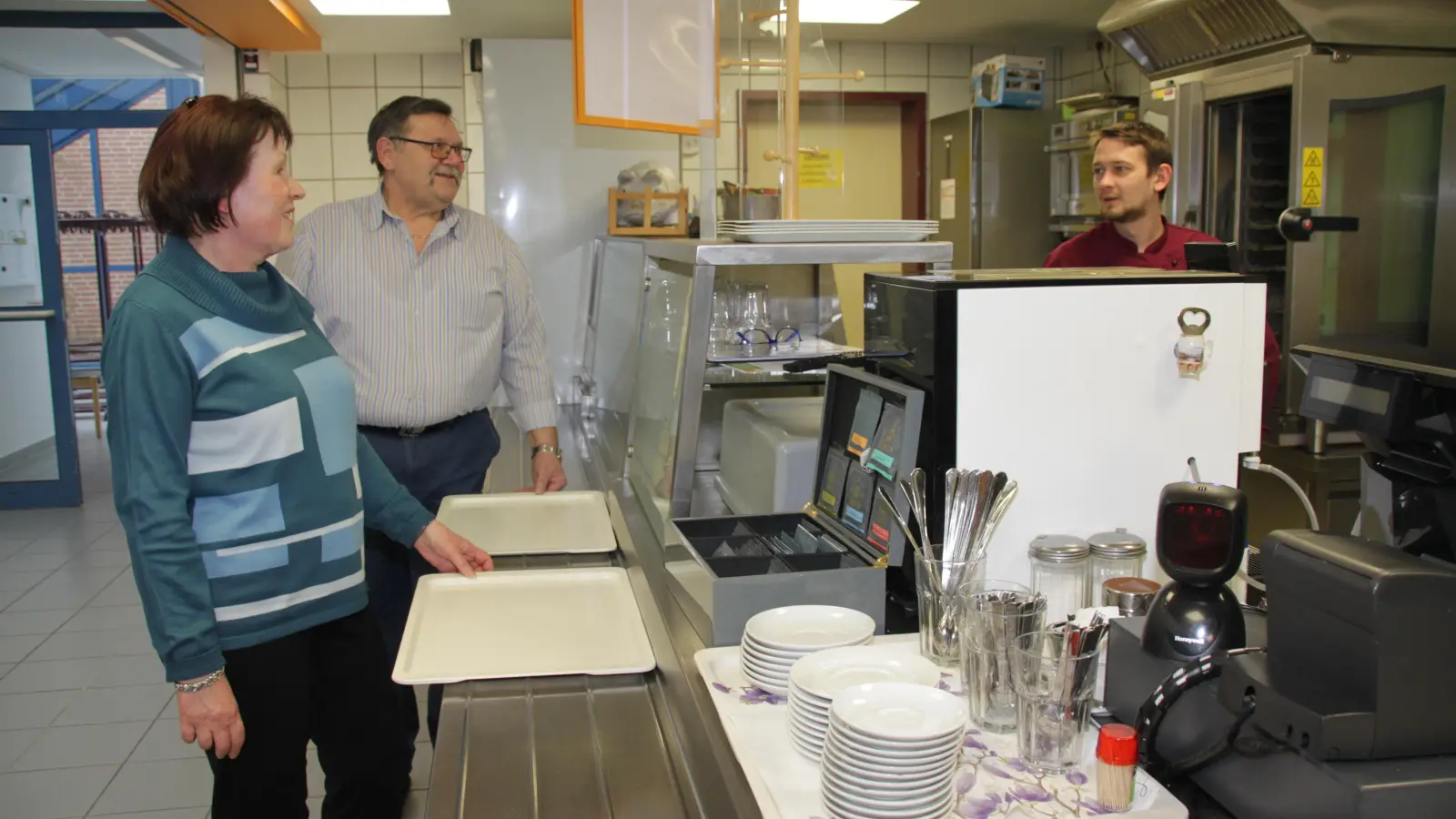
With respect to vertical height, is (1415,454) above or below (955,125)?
below

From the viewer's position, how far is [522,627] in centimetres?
171

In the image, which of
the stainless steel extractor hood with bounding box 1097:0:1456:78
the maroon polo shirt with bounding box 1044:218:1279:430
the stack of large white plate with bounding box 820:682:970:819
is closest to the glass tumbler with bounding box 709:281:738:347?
the maroon polo shirt with bounding box 1044:218:1279:430

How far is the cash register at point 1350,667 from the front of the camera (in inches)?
34.8

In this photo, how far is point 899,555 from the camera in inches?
59.5

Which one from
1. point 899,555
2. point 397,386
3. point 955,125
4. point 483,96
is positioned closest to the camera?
point 899,555

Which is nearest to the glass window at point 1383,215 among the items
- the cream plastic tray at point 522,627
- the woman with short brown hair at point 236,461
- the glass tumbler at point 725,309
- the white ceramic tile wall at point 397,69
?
the glass tumbler at point 725,309

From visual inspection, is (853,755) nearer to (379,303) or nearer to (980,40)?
(379,303)

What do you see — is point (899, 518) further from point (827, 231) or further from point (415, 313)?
point (415, 313)

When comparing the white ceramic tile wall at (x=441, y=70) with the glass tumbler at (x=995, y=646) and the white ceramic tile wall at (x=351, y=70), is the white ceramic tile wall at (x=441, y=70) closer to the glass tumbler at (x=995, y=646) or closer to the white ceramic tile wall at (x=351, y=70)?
the white ceramic tile wall at (x=351, y=70)

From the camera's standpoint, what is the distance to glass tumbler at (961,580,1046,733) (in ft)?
3.75

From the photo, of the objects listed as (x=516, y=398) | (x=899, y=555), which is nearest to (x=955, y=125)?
(x=516, y=398)

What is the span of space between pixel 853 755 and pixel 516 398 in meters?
1.80

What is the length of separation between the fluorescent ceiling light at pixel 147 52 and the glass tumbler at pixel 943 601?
21.7ft

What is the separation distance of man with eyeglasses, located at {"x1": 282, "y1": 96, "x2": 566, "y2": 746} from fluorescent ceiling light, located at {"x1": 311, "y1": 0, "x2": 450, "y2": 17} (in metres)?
2.25
